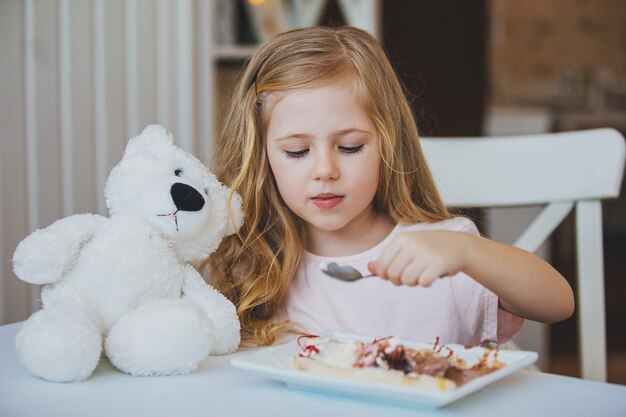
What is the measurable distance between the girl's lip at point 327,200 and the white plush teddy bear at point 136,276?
137 millimetres

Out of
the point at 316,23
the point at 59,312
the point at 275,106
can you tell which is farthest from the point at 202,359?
the point at 316,23

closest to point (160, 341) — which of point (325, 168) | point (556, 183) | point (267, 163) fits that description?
point (325, 168)

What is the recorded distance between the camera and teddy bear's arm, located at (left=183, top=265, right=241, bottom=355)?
0.86 m

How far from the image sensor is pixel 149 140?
91cm

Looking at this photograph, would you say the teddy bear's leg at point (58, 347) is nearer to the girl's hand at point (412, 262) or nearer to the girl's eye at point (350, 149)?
the girl's hand at point (412, 262)

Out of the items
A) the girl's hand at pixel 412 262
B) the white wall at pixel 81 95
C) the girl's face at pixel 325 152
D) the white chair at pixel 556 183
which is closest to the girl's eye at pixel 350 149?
the girl's face at pixel 325 152

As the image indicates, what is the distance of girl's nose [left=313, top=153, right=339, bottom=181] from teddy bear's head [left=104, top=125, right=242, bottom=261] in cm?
13

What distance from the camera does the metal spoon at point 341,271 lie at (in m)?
0.78

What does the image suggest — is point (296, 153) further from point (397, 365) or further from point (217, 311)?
point (397, 365)

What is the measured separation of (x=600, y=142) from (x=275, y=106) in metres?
0.57

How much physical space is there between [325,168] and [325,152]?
2 centimetres

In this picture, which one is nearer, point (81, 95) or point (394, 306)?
point (394, 306)

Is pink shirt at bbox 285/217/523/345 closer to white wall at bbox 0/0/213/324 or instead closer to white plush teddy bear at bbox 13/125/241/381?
white plush teddy bear at bbox 13/125/241/381

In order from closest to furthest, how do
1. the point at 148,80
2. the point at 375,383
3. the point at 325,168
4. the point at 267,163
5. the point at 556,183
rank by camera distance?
1. the point at 375,383
2. the point at 325,168
3. the point at 267,163
4. the point at 556,183
5. the point at 148,80
